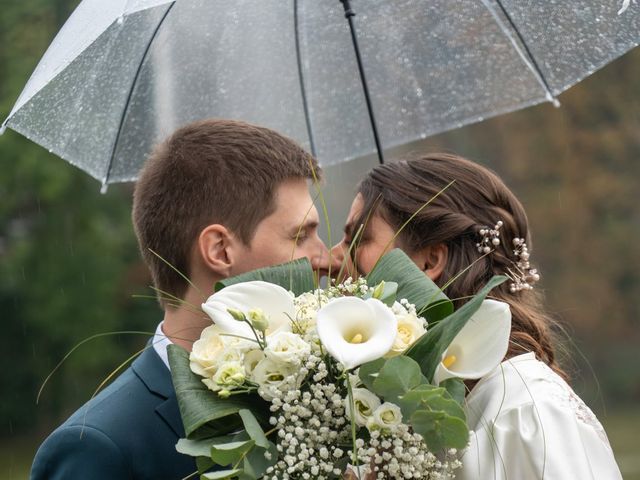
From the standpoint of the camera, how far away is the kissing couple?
319 centimetres

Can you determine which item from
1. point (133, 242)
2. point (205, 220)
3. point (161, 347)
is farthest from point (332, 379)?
point (133, 242)

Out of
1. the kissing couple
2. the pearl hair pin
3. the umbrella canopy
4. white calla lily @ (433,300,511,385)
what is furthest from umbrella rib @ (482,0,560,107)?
white calla lily @ (433,300,511,385)

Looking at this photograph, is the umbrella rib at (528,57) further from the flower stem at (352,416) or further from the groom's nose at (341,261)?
the flower stem at (352,416)

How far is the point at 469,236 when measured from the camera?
13.2 ft

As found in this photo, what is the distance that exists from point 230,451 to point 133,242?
21.6 metres

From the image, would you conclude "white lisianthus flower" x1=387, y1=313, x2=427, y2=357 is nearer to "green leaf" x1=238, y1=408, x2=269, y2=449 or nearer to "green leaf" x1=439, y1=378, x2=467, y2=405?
"green leaf" x1=439, y1=378, x2=467, y2=405

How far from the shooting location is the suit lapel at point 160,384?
341 cm

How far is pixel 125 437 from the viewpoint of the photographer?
10.8 feet

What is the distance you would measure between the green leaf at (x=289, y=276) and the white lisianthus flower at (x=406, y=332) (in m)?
0.36

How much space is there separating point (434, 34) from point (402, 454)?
8.52 ft

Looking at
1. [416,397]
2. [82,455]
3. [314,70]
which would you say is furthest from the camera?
[314,70]

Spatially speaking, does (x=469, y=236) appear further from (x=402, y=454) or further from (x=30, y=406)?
(x=30, y=406)

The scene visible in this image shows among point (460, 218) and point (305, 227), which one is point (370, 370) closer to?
point (305, 227)

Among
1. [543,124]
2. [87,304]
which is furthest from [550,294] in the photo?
[87,304]
